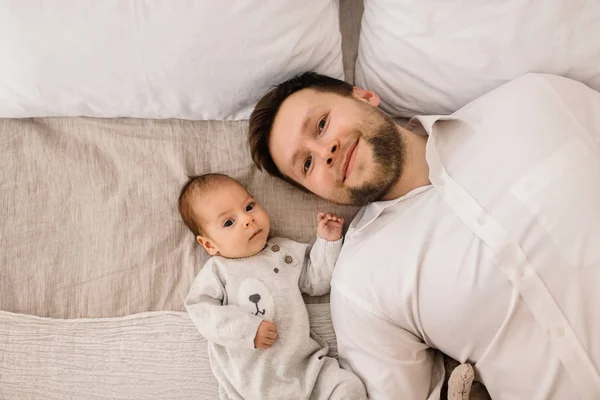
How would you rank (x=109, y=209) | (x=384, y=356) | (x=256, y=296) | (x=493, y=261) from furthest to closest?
(x=109, y=209), (x=256, y=296), (x=384, y=356), (x=493, y=261)

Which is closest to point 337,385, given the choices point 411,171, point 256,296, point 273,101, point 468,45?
point 256,296

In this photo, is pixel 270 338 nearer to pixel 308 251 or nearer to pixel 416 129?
pixel 308 251

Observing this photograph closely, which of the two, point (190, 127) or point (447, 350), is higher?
point (190, 127)

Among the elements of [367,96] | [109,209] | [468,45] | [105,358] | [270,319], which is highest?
[468,45]

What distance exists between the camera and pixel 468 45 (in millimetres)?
1441

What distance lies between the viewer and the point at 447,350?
1.32 metres

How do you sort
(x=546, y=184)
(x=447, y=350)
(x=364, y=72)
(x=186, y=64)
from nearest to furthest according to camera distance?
1. (x=546, y=184)
2. (x=447, y=350)
3. (x=186, y=64)
4. (x=364, y=72)

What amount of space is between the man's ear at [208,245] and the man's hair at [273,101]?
0.27m

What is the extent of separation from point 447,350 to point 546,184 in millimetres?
444

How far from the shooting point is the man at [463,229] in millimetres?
1167

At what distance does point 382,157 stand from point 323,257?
32 centimetres

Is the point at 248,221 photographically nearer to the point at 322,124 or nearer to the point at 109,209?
the point at 322,124

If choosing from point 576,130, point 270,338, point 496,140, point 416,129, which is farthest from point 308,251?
point 576,130

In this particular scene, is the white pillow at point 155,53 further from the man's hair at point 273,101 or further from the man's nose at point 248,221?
the man's nose at point 248,221
